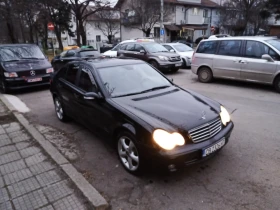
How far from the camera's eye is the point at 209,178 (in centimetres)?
321

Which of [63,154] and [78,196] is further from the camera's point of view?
[63,154]

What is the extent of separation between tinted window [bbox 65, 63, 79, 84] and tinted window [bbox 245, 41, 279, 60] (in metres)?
5.96

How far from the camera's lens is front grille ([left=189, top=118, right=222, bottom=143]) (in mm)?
2969

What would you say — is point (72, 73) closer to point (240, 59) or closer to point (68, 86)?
point (68, 86)

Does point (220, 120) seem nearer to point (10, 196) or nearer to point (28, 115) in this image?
point (10, 196)

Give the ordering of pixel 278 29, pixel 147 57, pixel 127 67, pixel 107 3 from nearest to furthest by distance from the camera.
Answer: pixel 127 67 → pixel 147 57 → pixel 107 3 → pixel 278 29

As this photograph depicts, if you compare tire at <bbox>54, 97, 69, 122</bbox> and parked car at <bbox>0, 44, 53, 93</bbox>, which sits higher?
parked car at <bbox>0, 44, 53, 93</bbox>

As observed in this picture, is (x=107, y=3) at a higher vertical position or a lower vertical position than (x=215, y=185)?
higher

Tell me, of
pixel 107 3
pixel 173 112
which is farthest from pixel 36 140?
pixel 107 3

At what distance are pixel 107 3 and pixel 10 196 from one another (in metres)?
25.2

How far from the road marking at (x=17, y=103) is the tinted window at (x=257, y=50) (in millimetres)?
7301

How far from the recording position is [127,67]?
4344 mm

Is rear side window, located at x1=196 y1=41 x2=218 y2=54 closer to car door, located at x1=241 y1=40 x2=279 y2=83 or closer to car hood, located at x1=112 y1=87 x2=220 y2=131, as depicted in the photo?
car door, located at x1=241 y1=40 x2=279 y2=83

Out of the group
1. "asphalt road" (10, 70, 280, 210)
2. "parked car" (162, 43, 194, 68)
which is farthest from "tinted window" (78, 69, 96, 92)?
"parked car" (162, 43, 194, 68)
